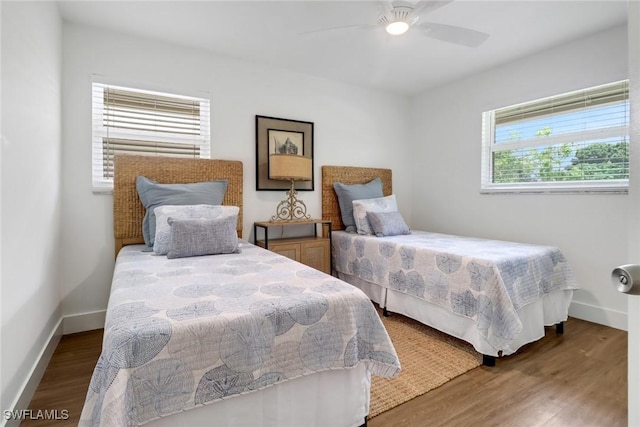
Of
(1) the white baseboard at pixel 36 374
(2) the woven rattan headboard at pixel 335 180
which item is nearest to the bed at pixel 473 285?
(2) the woven rattan headboard at pixel 335 180

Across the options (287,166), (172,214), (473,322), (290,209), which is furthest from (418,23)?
(172,214)

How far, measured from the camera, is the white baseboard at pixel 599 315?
2629mm

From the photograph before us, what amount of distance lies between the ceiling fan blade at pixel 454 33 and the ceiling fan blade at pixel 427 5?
0.70ft

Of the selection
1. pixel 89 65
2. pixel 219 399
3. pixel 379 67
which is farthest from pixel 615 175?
pixel 89 65

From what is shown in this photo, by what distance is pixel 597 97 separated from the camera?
2.79 meters

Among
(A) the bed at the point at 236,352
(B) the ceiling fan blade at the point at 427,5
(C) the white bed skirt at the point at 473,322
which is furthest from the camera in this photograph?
(C) the white bed skirt at the point at 473,322

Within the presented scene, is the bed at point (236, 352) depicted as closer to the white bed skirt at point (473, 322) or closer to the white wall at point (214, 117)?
the white bed skirt at point (473, 322)

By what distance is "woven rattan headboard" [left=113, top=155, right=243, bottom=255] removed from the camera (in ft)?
8.82

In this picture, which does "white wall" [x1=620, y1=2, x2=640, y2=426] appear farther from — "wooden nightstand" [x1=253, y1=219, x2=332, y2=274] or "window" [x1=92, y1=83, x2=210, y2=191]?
"window" [x1=92, y1=83, x2=210, y2=191]

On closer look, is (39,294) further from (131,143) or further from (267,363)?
(267,363)

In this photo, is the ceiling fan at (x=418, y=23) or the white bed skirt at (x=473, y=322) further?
the white bed skirt at (x=473, y=322)

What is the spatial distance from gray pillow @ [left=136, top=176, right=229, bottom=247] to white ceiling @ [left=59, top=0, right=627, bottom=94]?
1.26 metres

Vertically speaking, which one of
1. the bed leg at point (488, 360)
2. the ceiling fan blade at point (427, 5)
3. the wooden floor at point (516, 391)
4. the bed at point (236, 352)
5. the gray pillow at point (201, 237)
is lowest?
the wooden floor at point (516, 391)

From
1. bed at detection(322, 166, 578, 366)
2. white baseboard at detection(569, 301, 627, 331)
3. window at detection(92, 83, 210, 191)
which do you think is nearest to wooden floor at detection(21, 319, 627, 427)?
bed at detection(322, 166, 578, 366)
